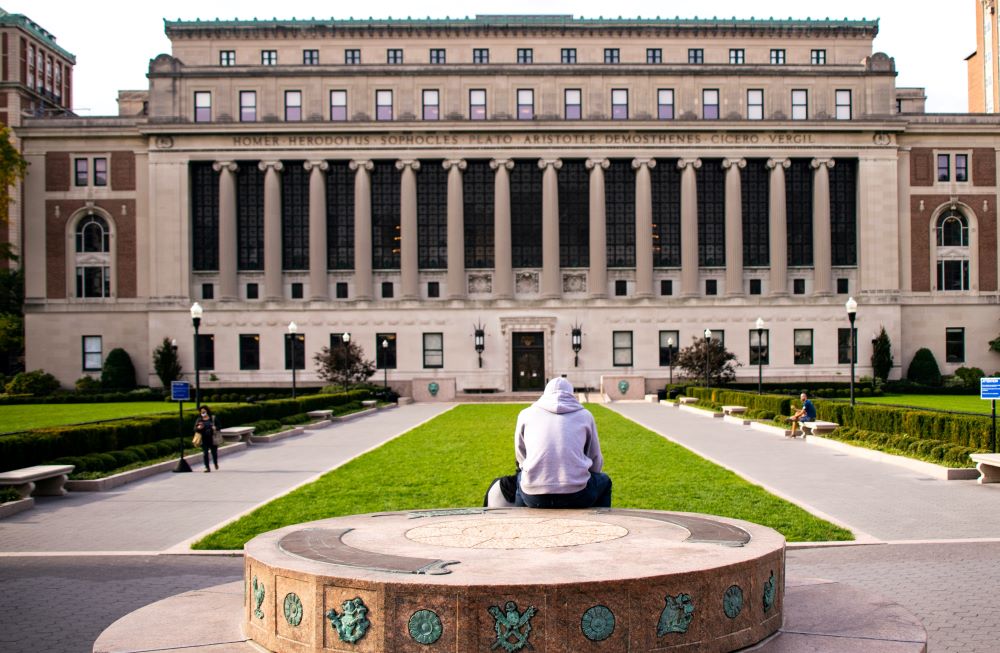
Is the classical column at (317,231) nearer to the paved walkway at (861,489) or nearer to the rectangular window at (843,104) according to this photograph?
the rectangular window at (843,104)

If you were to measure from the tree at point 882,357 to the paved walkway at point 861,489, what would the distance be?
37417mm

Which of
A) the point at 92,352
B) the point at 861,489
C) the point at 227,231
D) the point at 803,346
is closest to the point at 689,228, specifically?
the point at 803,346

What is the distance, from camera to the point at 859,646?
24.6ft

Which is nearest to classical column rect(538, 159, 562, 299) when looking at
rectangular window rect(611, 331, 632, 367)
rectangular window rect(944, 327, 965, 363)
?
rectangular window rect(611, 331, 632, 367)

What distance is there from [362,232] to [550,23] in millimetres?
21027

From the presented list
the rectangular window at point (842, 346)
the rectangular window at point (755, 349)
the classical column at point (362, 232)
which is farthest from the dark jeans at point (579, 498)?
the rectangular window at point (842, 346)

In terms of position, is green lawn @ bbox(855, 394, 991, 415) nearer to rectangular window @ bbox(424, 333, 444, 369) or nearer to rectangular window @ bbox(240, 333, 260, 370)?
rectangular window @ bbox(424, 333, 444, 369)

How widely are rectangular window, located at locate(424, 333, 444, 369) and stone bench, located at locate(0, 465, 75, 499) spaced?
47.0 meters

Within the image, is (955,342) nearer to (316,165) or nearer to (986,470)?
(316,165)

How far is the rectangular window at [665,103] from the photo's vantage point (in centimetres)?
6925

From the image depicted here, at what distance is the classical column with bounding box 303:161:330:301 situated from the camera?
67938 mm

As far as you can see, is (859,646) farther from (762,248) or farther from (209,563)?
(762,248)

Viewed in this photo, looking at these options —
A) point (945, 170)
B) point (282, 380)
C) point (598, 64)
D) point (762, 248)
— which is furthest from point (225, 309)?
point (945, 170)

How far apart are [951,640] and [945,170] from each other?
2671 inches
